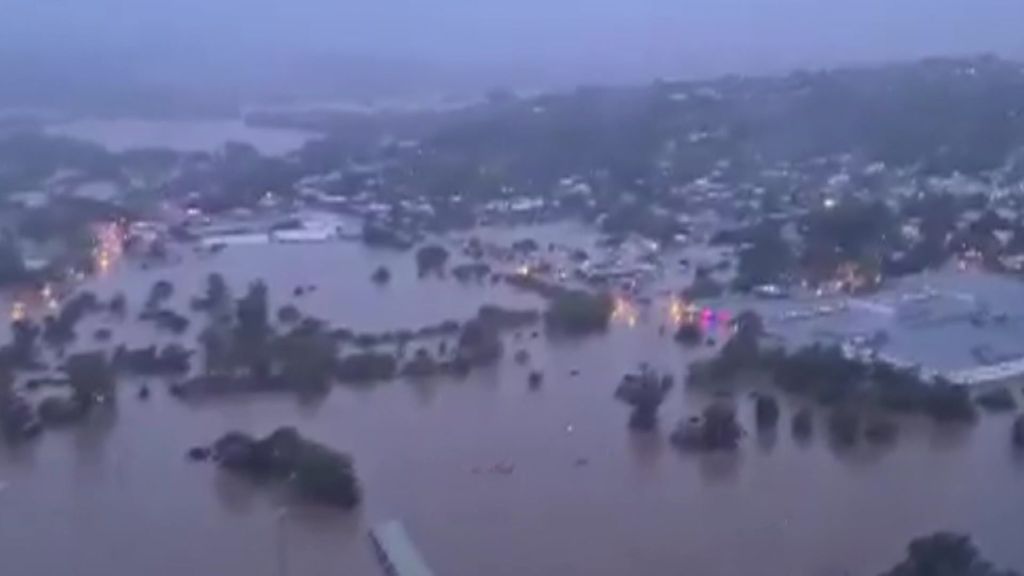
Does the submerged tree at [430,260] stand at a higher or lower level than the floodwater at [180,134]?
lower

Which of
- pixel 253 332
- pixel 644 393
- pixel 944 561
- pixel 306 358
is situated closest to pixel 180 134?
pixel 253 332

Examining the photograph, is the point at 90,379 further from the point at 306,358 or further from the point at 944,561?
the point at 944,561

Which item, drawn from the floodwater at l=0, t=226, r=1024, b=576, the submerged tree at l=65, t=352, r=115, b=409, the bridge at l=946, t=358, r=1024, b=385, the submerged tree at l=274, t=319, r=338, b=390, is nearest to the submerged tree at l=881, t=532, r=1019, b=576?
the floodwater at l=0, t=226, r=1024, b=576

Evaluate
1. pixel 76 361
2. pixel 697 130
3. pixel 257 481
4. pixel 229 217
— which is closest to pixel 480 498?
pixel 257 481

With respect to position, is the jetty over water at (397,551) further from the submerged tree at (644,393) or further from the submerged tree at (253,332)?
the submerged tree at (253,332)

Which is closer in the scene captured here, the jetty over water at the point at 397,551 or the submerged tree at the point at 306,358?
the jetty over water at the point at 397,551

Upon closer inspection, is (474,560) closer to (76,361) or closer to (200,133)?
(76,361)

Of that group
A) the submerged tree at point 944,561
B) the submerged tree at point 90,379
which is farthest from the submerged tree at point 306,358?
the submerged tree at point 944,561
